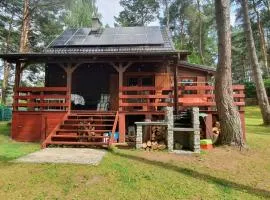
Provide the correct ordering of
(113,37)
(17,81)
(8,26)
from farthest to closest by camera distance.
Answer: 1. (8,26)
2. (113,37)
3. (17,81)

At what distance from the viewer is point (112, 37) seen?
14180 mm

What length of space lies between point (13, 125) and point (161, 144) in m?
5.77

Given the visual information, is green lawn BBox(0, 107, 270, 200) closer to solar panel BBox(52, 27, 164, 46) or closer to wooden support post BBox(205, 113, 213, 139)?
wooden support post BBox(205, 113, 213, 139)

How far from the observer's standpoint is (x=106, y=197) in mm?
4645

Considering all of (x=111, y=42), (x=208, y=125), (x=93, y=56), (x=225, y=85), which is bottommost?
(x=208, y=125)

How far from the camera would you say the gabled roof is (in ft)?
41.7

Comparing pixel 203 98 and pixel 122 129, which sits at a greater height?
pixel 203 98

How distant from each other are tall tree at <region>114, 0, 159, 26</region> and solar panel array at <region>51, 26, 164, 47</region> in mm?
16358

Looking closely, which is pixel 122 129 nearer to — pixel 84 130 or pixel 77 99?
pixel 84 130

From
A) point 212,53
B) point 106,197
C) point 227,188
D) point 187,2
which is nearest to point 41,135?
point 106,197

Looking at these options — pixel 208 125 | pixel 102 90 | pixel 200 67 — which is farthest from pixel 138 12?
pixel 208 125

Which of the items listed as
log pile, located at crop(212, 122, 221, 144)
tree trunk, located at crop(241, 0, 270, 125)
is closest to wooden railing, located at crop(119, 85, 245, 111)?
log pile, located at crop(212, 122, 221, 144)

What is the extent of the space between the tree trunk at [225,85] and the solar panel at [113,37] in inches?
177

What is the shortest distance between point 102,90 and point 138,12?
21389mm
